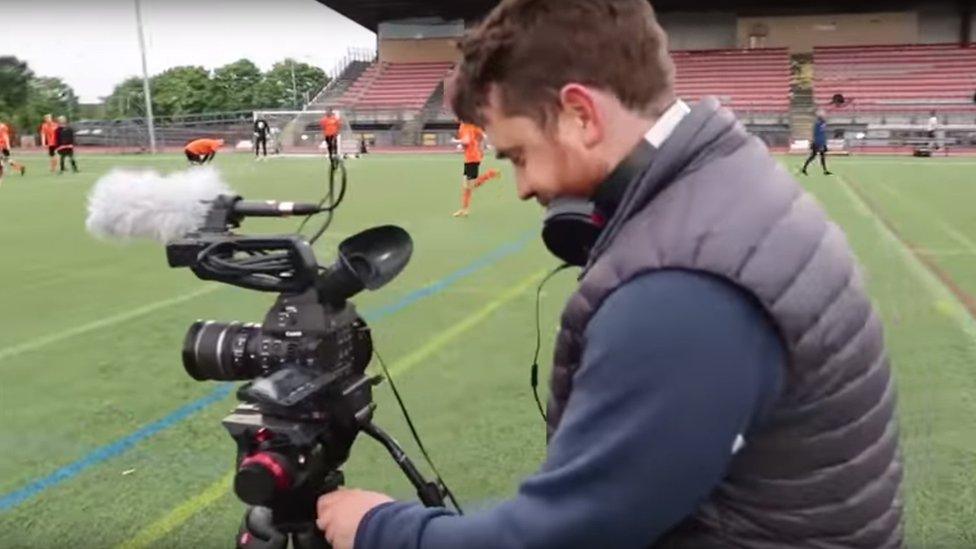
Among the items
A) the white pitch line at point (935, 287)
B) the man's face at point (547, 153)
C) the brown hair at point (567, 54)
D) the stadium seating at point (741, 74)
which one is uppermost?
the stadium seating at point (741, 74)

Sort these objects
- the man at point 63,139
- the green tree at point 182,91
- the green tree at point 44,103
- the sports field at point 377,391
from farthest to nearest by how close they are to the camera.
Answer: the green tree at point 182,91 < the green tree at point 44,103 < the man at point 63,139 < the sports field at point 377,391

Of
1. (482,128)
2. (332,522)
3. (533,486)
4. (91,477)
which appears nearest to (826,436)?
(533,486)

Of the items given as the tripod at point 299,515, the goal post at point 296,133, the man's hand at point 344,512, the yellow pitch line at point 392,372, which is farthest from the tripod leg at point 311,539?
the goal post at point 296,133

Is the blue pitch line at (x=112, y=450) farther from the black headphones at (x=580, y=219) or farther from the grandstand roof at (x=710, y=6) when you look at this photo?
the grandstand roof at (x=710, y=6)

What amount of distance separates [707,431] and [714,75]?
141 ft

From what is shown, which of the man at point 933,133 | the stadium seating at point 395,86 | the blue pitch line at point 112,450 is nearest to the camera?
the blue pitch line at point 112,450

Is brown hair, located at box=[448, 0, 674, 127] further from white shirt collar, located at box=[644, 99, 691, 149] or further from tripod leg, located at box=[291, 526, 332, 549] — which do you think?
tripod leg, located at box=[291, 526, 332, 549]

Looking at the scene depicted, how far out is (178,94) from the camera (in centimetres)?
4947

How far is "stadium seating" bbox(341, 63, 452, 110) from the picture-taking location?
149ft

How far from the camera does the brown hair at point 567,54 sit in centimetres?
130

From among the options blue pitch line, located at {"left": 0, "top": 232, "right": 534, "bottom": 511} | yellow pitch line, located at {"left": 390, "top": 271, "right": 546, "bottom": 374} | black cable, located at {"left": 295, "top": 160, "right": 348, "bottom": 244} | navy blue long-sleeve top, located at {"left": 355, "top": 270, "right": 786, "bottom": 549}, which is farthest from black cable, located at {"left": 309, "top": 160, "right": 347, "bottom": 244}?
yellow pitch line, located at {"left": 390, "top": 271, "right": 546, "bottom": 374}

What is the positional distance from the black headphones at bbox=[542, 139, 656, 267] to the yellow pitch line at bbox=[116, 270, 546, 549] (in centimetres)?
210

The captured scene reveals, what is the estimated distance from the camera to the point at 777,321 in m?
1.25

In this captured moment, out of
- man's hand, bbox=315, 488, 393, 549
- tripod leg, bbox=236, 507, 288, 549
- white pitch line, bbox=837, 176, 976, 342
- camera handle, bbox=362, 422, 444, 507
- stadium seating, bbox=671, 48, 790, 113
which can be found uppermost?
stadium seating, bbox=671, 48, 790, 113
